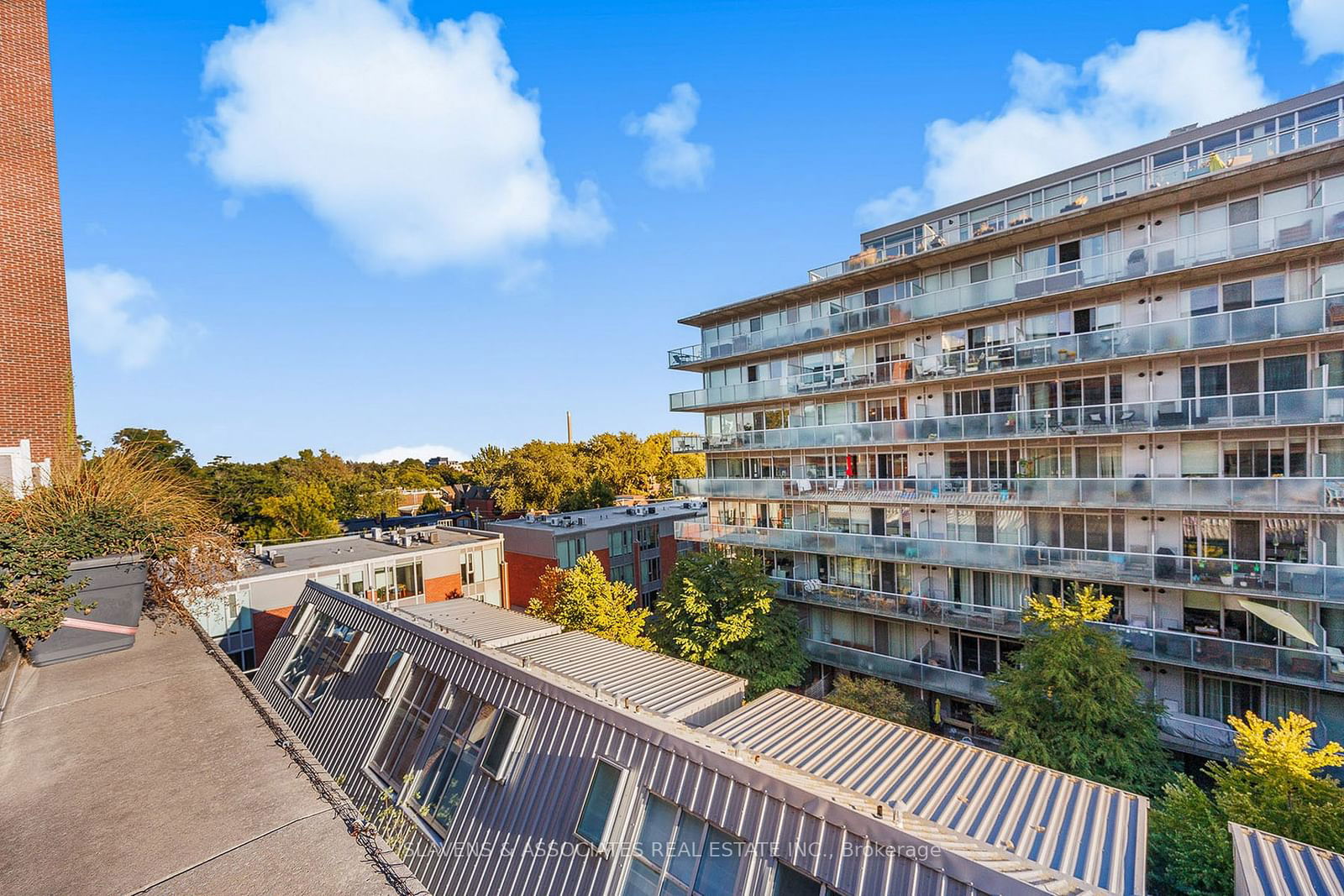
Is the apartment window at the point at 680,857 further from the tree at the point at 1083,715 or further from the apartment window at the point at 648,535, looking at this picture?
the apartment window at the point at 648,535

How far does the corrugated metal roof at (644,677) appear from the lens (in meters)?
7.93

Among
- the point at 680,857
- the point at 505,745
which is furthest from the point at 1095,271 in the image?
the point at 505,745

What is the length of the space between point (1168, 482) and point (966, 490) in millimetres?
4870

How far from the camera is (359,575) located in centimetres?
2505

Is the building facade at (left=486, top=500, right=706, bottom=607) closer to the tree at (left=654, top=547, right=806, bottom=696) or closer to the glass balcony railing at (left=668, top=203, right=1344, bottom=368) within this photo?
the tree at (left=654, top=547, right=806, bottom=696)

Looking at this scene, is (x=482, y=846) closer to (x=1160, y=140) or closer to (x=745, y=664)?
(x=745, y=664)

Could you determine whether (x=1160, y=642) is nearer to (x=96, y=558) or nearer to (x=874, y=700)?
(x=874, y=700)

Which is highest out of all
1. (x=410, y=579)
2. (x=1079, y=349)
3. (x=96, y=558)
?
(x=1079, y=349)

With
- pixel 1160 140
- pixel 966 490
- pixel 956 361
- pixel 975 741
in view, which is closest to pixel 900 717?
pixel 975 741

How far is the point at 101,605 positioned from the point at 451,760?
4.43 meters

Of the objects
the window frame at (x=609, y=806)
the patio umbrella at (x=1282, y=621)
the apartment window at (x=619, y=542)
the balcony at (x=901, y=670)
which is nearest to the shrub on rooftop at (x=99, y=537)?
the window frame at (x=609, y=806)

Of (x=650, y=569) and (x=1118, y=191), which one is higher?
(x=1118, y=191)

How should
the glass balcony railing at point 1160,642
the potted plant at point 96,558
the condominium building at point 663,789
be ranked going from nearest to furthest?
the condominium building at point 663,789 < the potted plant at point 96,558 < the glass balcony railing at point 1160,642

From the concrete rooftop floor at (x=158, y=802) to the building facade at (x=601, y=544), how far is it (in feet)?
70.5
